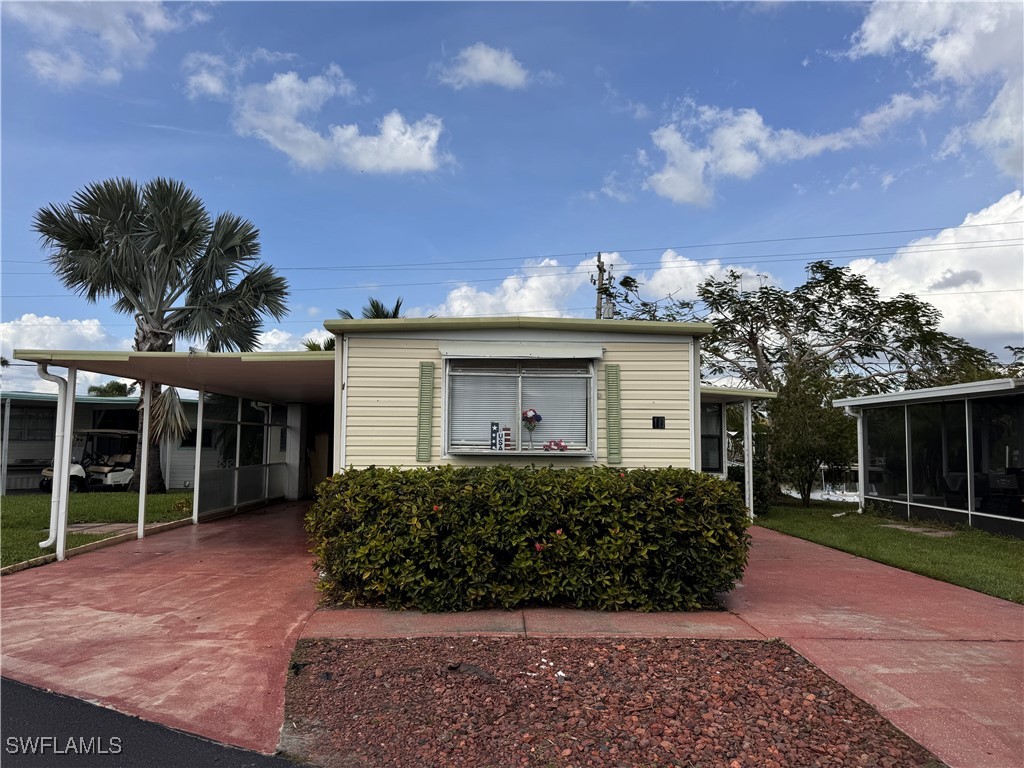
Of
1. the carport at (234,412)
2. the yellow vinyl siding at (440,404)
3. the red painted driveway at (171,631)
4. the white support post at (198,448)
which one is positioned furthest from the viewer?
the white support post at (198,448)

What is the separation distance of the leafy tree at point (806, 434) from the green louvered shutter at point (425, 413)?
10750 millimetres

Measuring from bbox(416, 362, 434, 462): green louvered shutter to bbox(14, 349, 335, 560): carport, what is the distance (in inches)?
55.5

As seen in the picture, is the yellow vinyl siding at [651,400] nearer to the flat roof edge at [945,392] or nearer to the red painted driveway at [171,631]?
the red painted driveway at [171,631]

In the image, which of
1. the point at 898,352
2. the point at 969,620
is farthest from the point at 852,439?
the point at 969,620

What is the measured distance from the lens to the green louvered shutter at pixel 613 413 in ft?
22.3

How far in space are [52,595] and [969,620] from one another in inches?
333

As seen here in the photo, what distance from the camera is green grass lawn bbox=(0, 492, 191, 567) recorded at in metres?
8.62

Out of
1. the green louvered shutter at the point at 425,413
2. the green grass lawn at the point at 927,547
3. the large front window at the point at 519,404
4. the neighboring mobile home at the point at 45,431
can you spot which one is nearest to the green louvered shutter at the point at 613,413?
the large front window at the point at 519,404

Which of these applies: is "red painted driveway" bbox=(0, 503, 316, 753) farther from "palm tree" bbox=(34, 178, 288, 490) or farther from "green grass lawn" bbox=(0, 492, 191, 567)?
"palm tree" bbox=(34, 178, 288, 490)

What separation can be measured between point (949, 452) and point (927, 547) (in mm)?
3490

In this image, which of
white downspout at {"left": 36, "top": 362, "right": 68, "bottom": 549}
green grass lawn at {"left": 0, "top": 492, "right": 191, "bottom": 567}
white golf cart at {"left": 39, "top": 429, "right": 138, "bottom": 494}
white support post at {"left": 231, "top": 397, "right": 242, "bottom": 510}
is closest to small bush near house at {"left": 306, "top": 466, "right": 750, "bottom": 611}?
white downspout at {"left": 36, "top": 362, "right": 68, "bottom": 549}

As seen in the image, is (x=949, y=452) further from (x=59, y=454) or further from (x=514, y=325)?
(x=59, y=454)

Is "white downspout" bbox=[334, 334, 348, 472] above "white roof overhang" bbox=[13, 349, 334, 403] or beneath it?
beneath

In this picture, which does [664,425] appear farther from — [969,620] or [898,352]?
[898,352]
